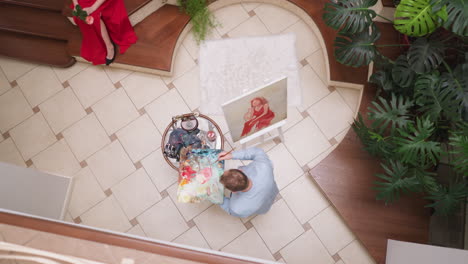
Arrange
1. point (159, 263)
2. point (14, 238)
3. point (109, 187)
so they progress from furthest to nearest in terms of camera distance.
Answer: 1. point (109, 187)
2. point (14, 238)
3. point (159, 263)

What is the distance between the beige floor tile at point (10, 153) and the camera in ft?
15.6

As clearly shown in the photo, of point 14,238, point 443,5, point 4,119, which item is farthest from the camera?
point 4,119

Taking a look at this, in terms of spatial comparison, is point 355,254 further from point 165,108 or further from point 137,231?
point 165,108

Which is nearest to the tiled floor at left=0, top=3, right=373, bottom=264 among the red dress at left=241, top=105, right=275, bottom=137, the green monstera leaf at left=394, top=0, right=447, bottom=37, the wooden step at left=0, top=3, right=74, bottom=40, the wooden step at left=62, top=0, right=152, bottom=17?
the wooden step at left=0, top=3, right=74, bottom=40

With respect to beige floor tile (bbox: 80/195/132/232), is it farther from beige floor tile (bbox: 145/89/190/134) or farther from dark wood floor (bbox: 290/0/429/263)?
dark wood floor (bbox: 290/0/429/263)

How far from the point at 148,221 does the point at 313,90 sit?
2621 millimetres

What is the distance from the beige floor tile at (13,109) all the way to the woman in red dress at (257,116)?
123 inches

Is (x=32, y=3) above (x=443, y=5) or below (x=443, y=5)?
above

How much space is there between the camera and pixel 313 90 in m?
4.73

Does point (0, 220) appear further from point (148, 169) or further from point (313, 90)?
point (313, 90)

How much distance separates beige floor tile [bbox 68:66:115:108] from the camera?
4883 millimetres

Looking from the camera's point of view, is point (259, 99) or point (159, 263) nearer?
point (159, 263)

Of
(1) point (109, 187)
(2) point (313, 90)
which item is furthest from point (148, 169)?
(2) point (313, 90)

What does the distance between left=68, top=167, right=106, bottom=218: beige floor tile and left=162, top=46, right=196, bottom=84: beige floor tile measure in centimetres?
157
